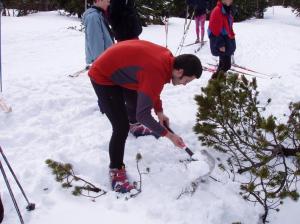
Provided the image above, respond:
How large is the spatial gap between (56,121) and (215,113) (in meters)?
2.20

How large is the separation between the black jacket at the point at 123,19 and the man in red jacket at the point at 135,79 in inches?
56.4

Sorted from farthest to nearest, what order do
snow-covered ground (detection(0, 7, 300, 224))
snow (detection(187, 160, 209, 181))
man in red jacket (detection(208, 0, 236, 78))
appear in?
man in red jacket (detection(208, 0, 236, 78)), snow (detection(187, 160, 209, 181)), snow-covered ground (detection(0, 7, 300, 224))

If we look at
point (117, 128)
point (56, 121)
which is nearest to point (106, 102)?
point (117, 128)

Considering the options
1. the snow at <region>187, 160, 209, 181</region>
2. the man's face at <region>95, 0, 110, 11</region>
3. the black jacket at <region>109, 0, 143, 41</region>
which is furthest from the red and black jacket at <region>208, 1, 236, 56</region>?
the snow at <region>187, 160, 209, 181</region>

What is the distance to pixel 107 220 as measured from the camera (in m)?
3.23

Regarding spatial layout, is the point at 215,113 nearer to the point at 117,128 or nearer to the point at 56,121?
the point at 117,128

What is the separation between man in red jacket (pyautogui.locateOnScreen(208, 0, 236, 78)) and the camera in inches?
229

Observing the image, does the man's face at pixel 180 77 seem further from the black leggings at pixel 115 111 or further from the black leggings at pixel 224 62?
the black leggings at pixel 224 62

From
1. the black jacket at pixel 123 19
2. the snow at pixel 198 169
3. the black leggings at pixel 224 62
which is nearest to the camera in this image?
the snow at pixel 198 169

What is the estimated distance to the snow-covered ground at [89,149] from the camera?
334 cm

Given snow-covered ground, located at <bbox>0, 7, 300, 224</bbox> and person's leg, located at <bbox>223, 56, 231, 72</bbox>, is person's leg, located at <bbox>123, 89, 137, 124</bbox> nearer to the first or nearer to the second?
snow-covered ground, located at <bbox>0, 7, 300, 224</bbox>

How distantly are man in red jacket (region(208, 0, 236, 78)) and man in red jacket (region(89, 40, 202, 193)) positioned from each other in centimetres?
267

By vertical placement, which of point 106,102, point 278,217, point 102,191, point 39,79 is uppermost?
point 106,102

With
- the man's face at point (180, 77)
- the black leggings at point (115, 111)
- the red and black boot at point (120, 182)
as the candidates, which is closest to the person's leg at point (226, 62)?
the black leggings at point (115, 111)
